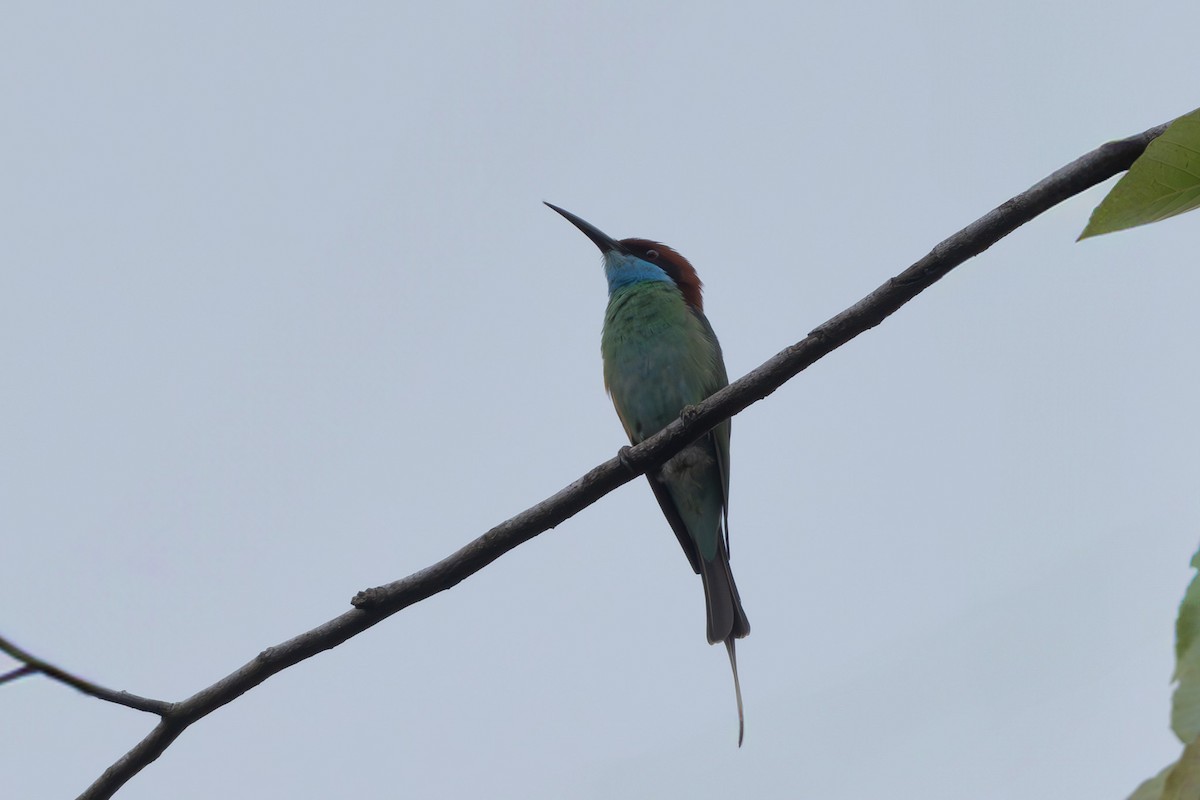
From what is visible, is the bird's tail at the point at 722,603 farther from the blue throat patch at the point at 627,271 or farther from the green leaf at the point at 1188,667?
the green leaf at the point at 1188,667

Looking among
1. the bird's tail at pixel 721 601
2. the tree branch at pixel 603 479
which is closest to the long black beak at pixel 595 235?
the bird's tail at pixel 721 601

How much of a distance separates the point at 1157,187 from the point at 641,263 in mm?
4961

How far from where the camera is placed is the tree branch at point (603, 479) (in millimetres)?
2221

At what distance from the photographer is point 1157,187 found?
150 cm

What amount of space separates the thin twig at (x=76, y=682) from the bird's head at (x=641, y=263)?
425 centimetres

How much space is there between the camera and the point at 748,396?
7.97 ft

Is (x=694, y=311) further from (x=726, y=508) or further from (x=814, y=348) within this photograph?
(x=814, y=348)

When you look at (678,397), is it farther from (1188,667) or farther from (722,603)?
(1188,667)

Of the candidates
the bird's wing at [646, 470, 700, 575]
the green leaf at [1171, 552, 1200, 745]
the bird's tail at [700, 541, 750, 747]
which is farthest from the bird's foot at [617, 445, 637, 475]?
the bird's wing at [646, 470, 700, 575]

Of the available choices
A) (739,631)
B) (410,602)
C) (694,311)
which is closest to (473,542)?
(410,602)

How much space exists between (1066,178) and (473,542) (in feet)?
4.63

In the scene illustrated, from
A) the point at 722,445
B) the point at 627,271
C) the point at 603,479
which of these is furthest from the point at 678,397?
the point at 603,479

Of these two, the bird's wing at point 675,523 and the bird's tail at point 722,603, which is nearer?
the bird's tail at point 722,603

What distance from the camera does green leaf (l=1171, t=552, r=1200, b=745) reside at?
978 mm
